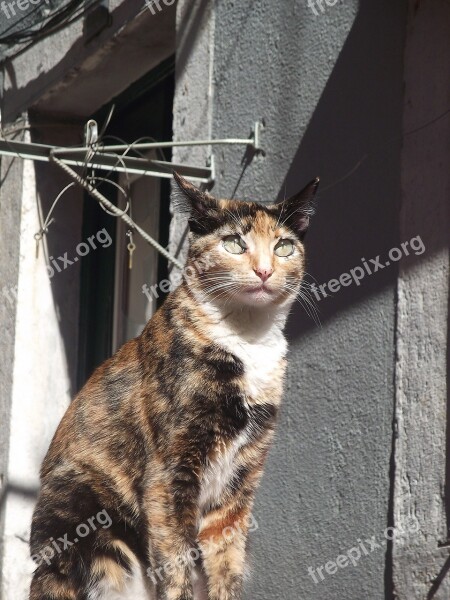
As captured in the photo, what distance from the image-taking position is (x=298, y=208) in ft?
13.4

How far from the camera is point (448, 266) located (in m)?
4.20

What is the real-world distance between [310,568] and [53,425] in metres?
3.24

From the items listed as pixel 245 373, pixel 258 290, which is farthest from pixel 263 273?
pixel 245 373

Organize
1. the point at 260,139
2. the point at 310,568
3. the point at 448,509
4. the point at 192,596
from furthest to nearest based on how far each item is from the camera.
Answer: the point at 260,139, the point at 310,568, the point at 448,509, the point at 192,596

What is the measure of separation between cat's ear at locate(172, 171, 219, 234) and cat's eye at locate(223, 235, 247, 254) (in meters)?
0.10

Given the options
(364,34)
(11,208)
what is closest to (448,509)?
(364,34)

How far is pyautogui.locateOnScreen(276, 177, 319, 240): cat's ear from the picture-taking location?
4.03 metres

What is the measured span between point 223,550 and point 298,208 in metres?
A: 1.28

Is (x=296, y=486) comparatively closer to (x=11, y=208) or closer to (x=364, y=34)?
(x=364, y=34)

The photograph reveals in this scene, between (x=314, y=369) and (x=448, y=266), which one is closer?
(x=448, y=266)

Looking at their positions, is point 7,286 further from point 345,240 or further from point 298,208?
point 298,208

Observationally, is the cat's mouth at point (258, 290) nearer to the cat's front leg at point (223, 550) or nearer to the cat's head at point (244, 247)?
the cat's head at point (244, 247)

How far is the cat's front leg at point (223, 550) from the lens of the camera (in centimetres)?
393

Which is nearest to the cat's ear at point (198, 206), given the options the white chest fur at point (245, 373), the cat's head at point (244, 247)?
the cat's head at point (244, 247)
